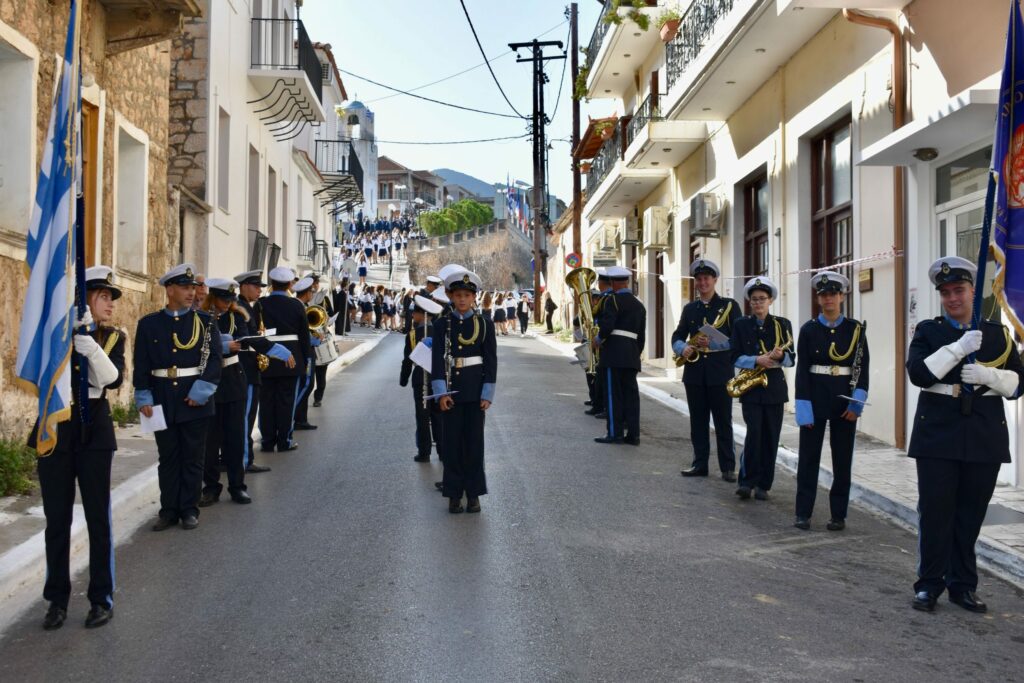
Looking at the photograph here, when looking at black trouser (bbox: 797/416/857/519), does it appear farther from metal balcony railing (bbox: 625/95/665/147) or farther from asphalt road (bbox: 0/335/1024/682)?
metal balcony railing (bbox: 625/95/665/147)

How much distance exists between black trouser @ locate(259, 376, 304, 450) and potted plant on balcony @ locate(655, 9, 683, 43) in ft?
36.3

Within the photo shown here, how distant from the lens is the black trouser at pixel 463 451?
8023 millimetres

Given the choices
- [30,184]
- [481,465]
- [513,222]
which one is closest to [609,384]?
[481,465]

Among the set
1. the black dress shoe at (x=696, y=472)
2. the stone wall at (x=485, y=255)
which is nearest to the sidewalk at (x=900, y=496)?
the black dress shoe at (x=696, y=472)

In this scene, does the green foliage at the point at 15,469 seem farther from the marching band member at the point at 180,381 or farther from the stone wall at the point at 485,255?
the stone wall at the point at 485,255

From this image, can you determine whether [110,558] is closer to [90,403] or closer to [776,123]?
[90,403]

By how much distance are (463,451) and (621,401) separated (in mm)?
4031

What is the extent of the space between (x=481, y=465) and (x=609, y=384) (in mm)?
4021

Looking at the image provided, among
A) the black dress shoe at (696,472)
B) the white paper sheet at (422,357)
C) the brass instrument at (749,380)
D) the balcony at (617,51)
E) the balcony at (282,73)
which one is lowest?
the black dress shoe at (696,472)

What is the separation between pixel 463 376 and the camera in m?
8.23

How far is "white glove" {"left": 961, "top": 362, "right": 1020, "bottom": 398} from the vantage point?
540cm

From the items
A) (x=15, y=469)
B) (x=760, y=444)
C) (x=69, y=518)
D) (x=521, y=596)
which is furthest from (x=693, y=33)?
(x=69, y=518)

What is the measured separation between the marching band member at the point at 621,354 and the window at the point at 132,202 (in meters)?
6.27

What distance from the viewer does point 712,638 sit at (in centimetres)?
499
